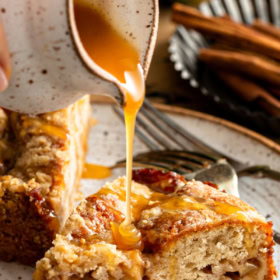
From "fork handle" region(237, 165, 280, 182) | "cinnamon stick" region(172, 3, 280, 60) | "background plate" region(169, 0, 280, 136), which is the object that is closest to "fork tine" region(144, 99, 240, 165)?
"fork handle" region(237, 165, 280, 182)

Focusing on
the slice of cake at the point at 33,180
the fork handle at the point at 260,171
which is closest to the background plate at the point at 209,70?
the fork handle at the point at 260,171

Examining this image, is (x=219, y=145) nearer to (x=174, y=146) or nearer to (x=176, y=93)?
(x=174, y=146)

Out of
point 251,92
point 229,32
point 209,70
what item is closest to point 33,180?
point 251,92

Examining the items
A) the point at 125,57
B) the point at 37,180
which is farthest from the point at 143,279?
the point at 125,57

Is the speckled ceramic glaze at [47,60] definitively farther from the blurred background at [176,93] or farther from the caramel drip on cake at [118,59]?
the blurred background at [176,93]

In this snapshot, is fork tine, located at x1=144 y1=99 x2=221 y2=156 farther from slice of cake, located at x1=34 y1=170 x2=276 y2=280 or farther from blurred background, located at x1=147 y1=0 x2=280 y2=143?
slice of cake, located at x1=34 y1=170 x2=276 y2=280

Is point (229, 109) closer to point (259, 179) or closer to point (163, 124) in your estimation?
point (163, 124)
